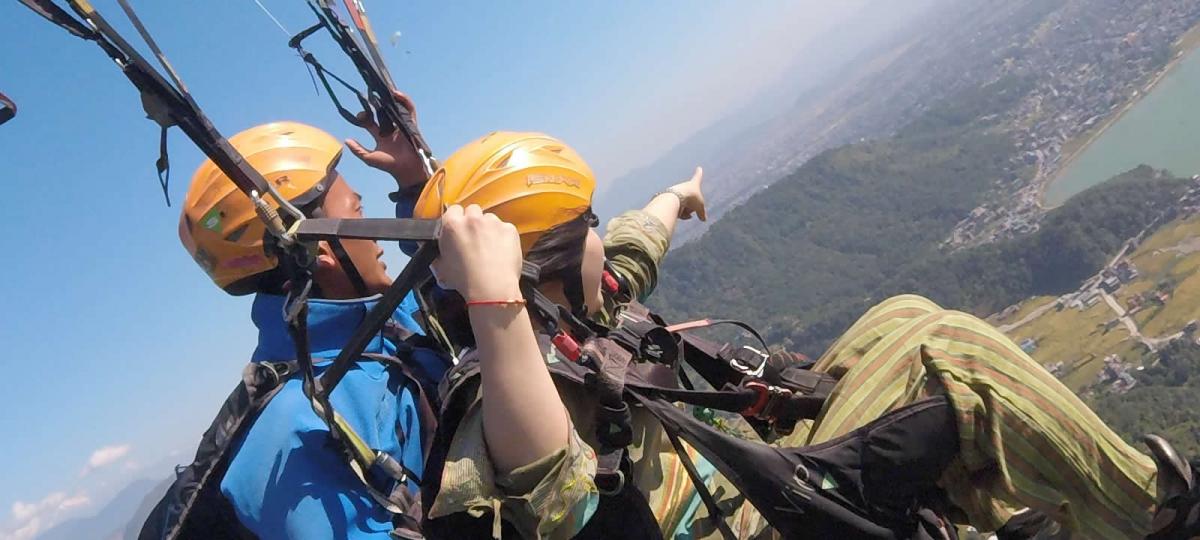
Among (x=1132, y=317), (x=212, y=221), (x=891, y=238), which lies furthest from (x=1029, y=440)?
(x=891, y=238)

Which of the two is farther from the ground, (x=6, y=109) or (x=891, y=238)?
(x=6, y=109)

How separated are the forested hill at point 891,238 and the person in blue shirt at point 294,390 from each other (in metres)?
92.6

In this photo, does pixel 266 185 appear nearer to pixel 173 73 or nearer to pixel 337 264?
pixel 173 73

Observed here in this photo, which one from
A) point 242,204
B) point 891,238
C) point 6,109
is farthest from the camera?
point 891,238

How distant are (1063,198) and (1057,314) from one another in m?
35.0

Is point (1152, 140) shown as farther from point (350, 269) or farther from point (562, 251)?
point (350, 269)

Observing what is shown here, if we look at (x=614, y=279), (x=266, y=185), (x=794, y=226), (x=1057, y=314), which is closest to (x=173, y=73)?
(x=266, y=185)

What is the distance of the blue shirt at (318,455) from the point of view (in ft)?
7.38

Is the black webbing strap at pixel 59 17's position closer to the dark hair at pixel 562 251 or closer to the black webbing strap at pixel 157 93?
the black webbing strap at pixel 157 93

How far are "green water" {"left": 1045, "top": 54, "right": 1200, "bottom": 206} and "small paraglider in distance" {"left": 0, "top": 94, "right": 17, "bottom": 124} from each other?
10877 centimetres

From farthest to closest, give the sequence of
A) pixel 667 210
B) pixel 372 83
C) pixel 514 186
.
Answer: pixel 667 210, pixel 372 83, pixel 514 186

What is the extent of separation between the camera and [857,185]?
14675 centimetres

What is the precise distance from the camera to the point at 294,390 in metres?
2.42

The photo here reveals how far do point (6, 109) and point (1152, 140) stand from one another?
124165mm
